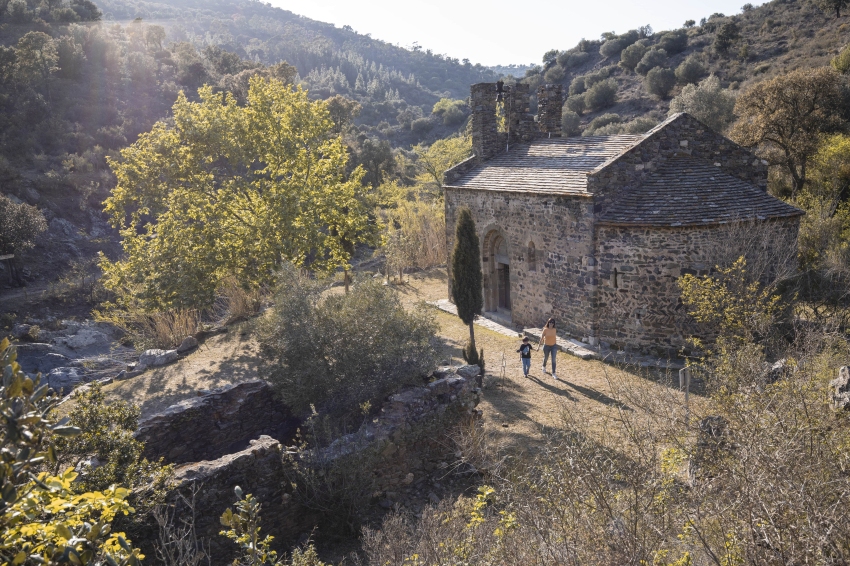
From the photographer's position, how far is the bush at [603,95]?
5028cm

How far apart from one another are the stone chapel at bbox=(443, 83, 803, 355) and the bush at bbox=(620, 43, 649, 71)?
44360 millimetres

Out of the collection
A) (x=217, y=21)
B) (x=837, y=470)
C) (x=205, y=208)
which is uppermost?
(x=217, y=21)

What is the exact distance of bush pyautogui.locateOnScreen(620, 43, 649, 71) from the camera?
55.7 m

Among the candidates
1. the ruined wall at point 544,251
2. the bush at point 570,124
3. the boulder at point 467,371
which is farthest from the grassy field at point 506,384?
the bush at point 570,124

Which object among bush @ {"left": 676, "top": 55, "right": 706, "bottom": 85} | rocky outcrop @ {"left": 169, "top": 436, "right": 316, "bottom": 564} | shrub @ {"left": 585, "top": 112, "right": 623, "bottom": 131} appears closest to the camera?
rocky outcrop @ {"left": 169, "top": 436, "right": 316, "bottom": 564}

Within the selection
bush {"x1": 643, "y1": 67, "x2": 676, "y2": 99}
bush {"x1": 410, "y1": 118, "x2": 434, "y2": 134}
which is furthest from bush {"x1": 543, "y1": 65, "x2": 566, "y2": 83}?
bush {"x1": 643, "y1": 67, "x2": 676, "y2": 99}

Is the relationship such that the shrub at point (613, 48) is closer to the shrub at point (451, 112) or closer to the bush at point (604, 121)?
the shrub at point (451, 112)

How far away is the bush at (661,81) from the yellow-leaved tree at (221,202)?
38.3 meters

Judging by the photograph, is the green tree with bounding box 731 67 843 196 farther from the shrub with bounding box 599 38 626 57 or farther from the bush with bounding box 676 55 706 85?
the shrub with bounding box 599 38 626 57

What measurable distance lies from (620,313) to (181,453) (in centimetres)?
1087

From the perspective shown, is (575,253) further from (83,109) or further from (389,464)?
(83,109)

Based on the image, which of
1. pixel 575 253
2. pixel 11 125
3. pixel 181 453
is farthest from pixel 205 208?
pixel 11 125

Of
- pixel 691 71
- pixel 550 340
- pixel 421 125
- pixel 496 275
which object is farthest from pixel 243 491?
pixel 421 125

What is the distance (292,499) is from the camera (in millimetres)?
8172
